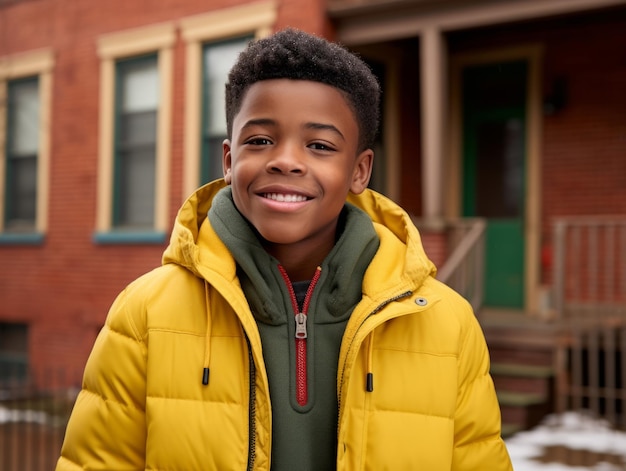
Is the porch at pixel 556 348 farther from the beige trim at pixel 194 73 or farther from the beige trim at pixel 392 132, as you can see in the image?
the beige trim at pixel 194 73

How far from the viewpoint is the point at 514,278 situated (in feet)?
29.2

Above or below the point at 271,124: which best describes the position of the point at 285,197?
below

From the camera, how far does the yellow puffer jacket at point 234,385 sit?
6.01 ft

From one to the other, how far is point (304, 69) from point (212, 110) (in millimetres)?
7535

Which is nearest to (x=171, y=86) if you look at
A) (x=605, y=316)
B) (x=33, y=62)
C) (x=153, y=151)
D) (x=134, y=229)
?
(x=153, y=151)

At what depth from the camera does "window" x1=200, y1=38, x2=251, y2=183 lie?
30.0 ft

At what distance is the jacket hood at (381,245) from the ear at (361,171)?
161mm

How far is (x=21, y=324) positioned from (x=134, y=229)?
8.24ft

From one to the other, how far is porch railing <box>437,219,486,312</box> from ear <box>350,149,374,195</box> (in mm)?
4653

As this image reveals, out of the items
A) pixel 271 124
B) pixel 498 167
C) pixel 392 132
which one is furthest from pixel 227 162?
pixel 392 132

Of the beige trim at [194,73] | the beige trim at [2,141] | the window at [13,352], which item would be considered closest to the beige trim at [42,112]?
the beige trim at [2,141]

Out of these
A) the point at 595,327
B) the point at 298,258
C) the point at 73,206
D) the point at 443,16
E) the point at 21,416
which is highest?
the point at 443,16

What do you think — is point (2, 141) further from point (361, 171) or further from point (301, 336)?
point (301, 336)

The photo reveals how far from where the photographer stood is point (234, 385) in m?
1.86
